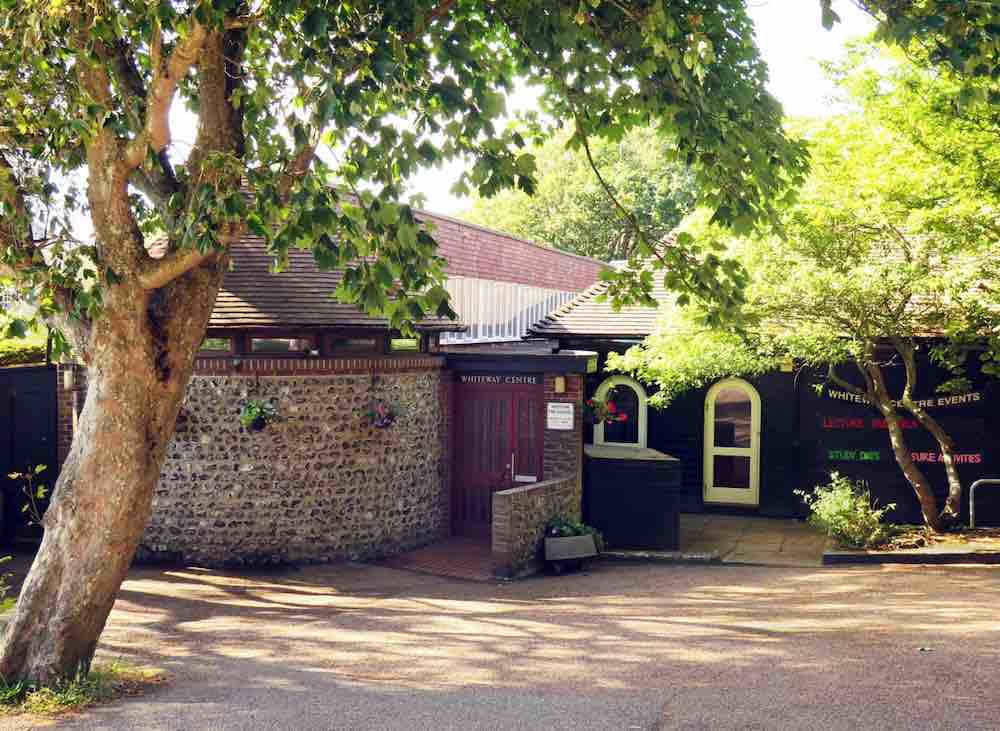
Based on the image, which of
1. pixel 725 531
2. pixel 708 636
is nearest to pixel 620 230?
pixel 725 531

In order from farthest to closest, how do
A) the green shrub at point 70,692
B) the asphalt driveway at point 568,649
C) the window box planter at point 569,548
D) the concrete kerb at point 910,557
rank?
1. the window box planter at point 569,548
2. the concrete kerb at point 910,557
3. the green shrub at point 70,692
4. the asphalt driveway at point 568,649

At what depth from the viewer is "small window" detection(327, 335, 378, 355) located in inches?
527

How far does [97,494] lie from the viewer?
7309 millimetres

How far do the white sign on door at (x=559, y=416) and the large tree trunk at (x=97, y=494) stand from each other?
720 centimetres

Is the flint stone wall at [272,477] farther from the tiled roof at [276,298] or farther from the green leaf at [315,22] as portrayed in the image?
the green leaf at [315,22]

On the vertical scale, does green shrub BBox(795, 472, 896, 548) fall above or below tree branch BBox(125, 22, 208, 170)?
below

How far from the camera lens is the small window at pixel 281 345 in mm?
13102

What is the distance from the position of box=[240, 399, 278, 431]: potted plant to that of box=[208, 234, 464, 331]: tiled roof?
101cm

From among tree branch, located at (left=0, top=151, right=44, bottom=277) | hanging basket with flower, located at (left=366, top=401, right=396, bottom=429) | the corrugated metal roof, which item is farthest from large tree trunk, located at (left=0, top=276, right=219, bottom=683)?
the corrugated metal roof

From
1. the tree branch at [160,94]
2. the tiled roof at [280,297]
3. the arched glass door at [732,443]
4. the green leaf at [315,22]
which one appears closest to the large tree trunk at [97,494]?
the tree branch at [160,94]

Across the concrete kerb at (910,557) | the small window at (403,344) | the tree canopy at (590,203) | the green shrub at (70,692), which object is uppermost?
the tree canopy at (590,203)

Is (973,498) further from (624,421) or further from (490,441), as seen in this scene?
(490,441)

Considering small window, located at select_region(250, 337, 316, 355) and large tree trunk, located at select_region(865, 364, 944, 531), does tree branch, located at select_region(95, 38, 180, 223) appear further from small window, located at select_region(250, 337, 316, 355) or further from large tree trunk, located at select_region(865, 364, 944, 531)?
large tree trunk, located at select_region(865, 364, 944, 531)

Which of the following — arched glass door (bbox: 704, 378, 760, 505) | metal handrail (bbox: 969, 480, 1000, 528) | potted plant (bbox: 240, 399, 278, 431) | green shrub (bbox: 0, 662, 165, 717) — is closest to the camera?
green shrub (bbox: 0, 662, 165, 717)
